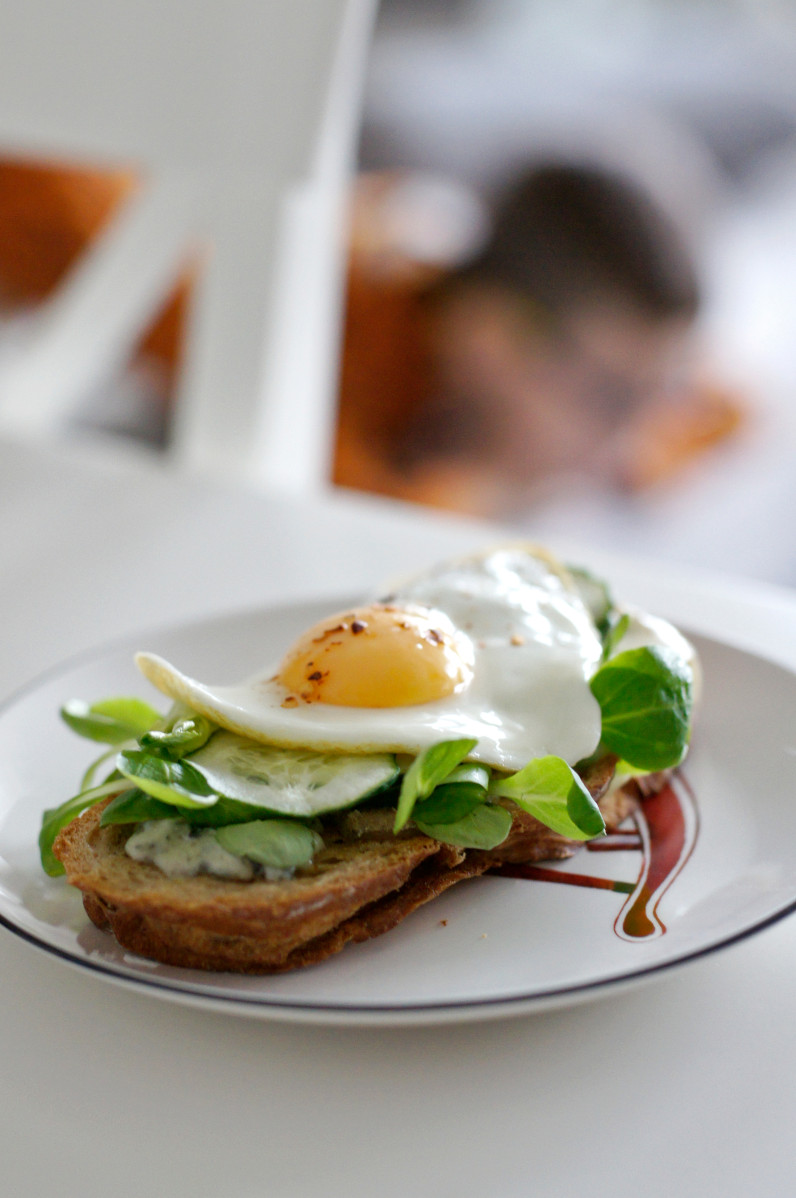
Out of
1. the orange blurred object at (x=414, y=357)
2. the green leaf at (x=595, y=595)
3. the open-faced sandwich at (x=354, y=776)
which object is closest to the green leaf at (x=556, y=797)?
the open-faced sandwich at (x=354, y=776)

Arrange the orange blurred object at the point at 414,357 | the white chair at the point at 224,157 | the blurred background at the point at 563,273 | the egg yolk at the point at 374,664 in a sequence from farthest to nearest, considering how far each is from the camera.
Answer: the orange blurred object at the point at 414,357 → the blurred background at the point at 563,273 → the white chair at the point at 224,157 → the egg yolk at the point at 374,664

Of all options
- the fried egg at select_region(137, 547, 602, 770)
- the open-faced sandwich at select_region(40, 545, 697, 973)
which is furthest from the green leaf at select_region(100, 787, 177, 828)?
the fried egg at select_region(137, 547, 602, 770)

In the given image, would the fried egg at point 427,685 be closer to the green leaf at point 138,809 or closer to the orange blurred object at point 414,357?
the green leaf at point 138,809

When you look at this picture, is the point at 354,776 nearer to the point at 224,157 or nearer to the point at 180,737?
the point at 180,737

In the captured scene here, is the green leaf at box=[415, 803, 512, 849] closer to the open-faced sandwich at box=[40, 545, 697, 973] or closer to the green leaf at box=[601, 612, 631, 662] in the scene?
the open-faced sandwich at box=[40, 545, 697, 973]

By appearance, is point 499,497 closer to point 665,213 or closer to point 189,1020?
point 665,213
